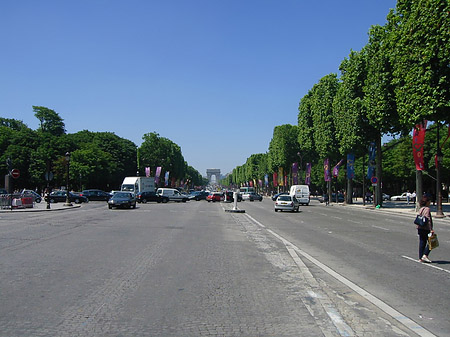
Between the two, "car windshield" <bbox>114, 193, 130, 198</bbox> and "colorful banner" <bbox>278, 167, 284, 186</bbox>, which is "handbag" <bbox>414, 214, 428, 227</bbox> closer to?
"car windshield" <bbox>114, 193, 130, 198</bbox>

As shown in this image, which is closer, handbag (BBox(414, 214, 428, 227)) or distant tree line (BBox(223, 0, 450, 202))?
handbag (BBox(414, 214, 428, 227))

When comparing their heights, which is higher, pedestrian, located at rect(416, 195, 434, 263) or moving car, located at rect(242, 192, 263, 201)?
moving car, located at rect(242, 192, 263, 201)

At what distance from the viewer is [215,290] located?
810cm

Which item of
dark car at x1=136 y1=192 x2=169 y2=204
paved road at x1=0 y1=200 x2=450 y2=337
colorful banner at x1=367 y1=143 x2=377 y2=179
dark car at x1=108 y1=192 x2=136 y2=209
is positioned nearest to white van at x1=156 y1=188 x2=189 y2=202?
dark car at x1=136 y1=192 x2=169 y2=204

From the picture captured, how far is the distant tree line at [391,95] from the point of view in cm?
2588

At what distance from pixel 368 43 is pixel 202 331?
139ft

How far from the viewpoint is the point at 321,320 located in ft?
20.6

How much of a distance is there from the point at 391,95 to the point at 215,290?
1272 inches

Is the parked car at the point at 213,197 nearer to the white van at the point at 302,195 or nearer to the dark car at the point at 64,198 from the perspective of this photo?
the white van at the point at 302,195

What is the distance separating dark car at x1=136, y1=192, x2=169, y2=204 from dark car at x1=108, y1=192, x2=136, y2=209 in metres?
16.2

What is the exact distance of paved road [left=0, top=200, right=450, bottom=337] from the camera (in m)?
6.00

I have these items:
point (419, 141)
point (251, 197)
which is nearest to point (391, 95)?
point (419, 141)

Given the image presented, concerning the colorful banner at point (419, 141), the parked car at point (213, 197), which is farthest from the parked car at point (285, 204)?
the parked car at point (213, 197)

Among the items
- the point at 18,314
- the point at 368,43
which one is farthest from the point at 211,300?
the point at 368,43
